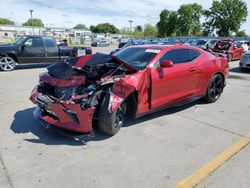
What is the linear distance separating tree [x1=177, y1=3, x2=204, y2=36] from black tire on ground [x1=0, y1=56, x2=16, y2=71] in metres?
74.6

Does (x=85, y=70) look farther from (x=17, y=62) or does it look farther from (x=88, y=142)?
(x=17, y=62)

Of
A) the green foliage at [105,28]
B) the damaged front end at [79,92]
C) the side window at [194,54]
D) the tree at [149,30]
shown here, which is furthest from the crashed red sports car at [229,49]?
the green foliage at [105,28]

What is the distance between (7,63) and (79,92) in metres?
9.39

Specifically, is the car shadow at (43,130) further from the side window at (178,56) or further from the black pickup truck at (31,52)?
the black pickup truck at (31,52)

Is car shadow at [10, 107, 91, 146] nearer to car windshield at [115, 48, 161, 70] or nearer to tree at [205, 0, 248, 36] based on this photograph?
car windshield at [115, 48, 161, 70]

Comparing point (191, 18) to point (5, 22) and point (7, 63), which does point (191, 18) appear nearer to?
point (7, 63)

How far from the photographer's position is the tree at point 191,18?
258 feet

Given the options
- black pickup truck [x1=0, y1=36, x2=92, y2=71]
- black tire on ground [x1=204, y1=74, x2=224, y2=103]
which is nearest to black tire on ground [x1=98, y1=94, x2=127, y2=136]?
black tire on ground [x1=204, y1=74, x2=224, y2=103]

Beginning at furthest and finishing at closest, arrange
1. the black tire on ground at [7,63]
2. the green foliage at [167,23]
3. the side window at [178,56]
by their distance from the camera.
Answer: the green foliage at [167,23] → the black tire on ground at [7,63] → the side window at [178,56]

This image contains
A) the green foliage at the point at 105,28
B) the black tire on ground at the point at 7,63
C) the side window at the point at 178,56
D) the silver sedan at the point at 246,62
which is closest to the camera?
the side window at the point at 178,56

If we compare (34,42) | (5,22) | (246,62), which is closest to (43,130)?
(34,42)

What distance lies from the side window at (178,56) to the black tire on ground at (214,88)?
1.05 meters

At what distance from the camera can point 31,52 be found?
483 inches

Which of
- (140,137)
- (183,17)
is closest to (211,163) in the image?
(140,137)
